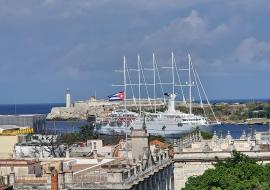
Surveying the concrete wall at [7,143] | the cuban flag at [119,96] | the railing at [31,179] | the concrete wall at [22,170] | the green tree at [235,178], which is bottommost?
the green tree at [235,178]

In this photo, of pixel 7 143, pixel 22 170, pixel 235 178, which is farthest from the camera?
pixel 7 143

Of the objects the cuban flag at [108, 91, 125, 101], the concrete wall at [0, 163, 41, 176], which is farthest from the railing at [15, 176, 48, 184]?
the cuban flag at [108, 91, 125, 101]

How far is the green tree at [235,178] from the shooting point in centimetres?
5500

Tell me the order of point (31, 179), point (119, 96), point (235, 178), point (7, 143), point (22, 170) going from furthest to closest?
point (119, 96)
point (7, 143)
point (235, 178)
point (22, 170)
point (31, 179)

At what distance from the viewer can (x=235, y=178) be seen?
185ft

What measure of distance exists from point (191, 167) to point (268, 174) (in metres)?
13.6

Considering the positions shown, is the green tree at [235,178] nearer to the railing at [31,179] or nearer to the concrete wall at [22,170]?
the concrete wall at [22,170]

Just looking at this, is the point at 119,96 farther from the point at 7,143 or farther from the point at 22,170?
the point at 22,170

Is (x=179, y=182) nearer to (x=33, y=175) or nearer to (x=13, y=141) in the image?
(x=33, y=175)

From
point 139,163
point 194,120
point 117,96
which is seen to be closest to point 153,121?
point 194,120

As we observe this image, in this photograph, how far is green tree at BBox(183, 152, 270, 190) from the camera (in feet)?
180

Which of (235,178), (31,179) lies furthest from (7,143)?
(31,179)

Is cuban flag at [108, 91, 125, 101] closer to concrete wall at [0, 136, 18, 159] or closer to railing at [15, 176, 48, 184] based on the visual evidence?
concrete wall at [0, 136, 18, 159]

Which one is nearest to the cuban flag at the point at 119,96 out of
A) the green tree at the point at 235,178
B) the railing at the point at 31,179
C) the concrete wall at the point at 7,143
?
the concrete wall at the point at 7,143
